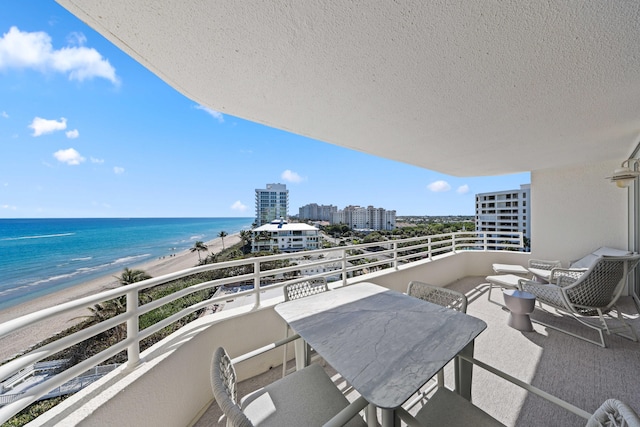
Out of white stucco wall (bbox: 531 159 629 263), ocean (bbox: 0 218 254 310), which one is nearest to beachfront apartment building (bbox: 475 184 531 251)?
white stucco wall (bbox: 531 159 629 263)

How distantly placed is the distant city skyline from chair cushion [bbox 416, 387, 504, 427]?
93.9 inches

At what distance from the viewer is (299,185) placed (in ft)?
101

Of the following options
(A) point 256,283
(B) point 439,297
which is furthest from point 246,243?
(B) point 439,297

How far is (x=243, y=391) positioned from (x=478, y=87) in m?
2.74

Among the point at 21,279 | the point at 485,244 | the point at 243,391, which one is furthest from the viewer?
the point at 21,279

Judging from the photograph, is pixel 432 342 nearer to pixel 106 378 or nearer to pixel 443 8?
pixel 443 8

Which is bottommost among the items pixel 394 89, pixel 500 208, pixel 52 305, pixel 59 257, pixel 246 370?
pixel 52 305

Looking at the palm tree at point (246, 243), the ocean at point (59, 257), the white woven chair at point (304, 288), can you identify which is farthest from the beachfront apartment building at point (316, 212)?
the white woven chair at point (304, 288)

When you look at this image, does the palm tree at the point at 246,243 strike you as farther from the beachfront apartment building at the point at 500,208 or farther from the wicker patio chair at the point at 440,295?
the wicker patio chair at the point at 440,295

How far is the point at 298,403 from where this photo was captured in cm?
106

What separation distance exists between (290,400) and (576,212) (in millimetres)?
5283

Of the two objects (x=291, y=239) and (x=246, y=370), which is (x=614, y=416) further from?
(x=291, y=239)

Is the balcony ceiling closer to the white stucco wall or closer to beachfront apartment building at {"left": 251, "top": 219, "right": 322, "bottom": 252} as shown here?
the white stucco wall

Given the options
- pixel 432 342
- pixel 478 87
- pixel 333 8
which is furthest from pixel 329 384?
pixel 478 87
